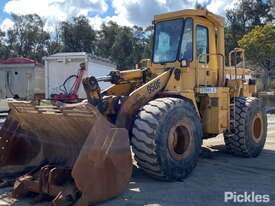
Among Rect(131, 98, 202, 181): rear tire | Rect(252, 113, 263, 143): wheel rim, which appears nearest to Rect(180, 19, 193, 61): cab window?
Rect(131, 98, 202, 181): rear tire

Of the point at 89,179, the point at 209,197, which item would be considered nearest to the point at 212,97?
the point at 209,197

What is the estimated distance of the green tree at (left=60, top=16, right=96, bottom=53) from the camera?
197ft

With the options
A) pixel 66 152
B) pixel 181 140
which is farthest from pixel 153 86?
pixel 66 152

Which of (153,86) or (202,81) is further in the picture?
(202,81)

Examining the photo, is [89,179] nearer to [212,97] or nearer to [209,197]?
[209,197]

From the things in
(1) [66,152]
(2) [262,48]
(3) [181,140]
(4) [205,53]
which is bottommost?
(1) [66,152]

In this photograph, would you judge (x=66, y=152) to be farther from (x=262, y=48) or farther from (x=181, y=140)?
(x=262, y=48)

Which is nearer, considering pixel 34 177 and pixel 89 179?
pixel 89 179

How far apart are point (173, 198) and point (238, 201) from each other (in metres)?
0.85

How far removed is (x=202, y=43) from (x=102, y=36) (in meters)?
54.3

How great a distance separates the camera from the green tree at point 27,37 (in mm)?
64875

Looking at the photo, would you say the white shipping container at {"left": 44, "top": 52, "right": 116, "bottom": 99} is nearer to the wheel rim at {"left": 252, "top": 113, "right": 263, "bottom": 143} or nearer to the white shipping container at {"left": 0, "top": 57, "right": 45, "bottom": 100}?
the white shipping container at {"left": 0, "top": 57, "right": 45, "bottom": 100}

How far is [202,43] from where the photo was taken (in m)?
8.41

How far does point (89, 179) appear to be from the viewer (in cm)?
554
